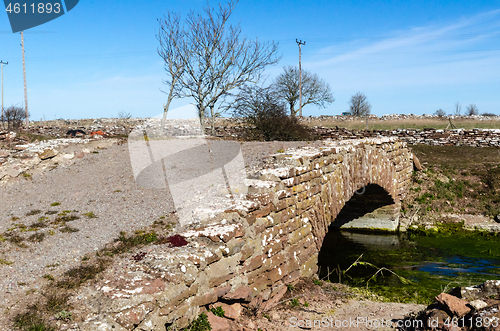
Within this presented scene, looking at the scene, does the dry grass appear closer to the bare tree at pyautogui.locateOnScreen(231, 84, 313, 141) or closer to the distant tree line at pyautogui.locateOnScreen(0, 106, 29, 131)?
the bare tree at pyautogui.locateOnScreen(231, 84, 313, 141)

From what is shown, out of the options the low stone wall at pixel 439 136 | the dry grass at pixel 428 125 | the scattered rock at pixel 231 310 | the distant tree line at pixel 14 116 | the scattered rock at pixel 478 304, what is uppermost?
the distant tree line at pixel 14 116

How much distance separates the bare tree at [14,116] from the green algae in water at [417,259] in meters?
22.7

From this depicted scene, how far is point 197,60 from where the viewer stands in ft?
60.2

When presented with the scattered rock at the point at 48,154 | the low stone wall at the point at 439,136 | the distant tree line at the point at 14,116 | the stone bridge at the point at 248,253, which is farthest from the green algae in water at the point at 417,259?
the distant tree line at the point at 14,116

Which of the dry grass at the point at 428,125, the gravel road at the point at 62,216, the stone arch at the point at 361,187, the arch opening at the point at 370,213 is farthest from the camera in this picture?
the dry grass at the point at 428,125

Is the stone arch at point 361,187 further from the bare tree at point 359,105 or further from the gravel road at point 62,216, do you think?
the bare tree at point 359,105

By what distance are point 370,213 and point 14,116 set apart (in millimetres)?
24202

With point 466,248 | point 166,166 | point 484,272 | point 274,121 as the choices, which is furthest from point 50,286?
point 274,121

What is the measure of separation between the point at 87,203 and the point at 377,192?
Result: 861cm

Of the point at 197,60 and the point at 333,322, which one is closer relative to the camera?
the point at 333,322

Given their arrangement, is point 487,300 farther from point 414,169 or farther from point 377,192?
point 414,169

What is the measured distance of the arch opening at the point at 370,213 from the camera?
476 inches

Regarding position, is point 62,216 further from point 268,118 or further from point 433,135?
point 433,135

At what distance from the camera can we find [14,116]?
945 inches
